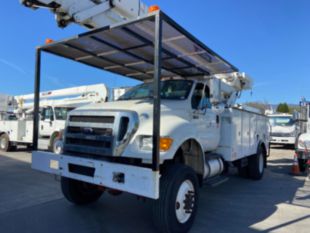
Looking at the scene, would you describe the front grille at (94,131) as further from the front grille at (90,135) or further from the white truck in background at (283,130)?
the white truck in background at (283,130)

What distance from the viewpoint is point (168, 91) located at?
5.25 metres

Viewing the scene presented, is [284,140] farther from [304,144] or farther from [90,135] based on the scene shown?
[90,135]

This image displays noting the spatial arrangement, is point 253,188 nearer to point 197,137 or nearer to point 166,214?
point 197,137

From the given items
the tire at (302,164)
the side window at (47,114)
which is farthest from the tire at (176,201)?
the side window at (47,114)

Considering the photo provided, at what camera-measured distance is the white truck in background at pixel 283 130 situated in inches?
704

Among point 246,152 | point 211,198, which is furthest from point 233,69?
point 211,198

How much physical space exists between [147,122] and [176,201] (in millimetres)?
1148

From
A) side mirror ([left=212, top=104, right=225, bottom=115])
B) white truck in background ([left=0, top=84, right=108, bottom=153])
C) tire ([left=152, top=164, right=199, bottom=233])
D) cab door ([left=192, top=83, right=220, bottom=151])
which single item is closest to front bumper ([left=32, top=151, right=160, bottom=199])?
tire ([left=152, top=164, right=199, bottom=233])

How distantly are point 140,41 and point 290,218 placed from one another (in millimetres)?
3933

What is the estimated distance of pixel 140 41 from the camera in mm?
4715

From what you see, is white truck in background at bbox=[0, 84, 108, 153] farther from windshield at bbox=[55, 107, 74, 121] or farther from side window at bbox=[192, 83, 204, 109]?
side window at bbox=[192, 83, 204, 109]

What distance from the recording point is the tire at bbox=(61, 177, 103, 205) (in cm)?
495

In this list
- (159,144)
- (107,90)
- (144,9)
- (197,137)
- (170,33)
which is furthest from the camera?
(107,90)

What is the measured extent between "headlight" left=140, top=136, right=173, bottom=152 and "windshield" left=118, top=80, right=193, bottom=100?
142 centimetres
